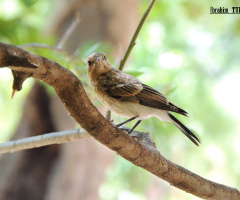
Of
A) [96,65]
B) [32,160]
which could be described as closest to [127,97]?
[96,65]

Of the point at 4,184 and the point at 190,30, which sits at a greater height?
the point at 190,30

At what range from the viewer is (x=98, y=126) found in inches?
72.7

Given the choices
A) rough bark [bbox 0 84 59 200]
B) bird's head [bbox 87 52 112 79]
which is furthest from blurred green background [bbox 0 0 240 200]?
bird's head [bbox 87 52 112 79]

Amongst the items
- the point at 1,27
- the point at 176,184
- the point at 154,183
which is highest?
the point at 154,183

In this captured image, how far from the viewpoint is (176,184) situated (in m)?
2.22

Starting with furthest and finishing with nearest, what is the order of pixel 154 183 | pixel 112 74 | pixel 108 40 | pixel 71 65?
pixel 154 183 → pixel 108 40 → pixel 71 65 → pixel 112 74

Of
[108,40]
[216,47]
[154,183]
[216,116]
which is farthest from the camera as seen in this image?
[154,183]

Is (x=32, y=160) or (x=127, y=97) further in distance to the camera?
(x=32, y=160)

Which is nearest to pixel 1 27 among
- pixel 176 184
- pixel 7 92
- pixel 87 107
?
pixel 87 107

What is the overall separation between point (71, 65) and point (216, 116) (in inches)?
202

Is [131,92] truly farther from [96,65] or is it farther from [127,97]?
[96,65]

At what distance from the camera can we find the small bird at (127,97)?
2.41 metres

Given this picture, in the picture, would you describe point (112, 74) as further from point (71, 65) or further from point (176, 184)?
point (176, 184)

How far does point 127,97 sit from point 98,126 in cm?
61
